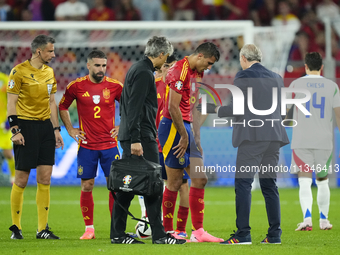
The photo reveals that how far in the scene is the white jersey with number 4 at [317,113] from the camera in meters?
6.99

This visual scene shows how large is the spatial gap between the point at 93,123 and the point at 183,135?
1341mm

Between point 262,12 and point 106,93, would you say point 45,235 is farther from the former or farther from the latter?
point 262,12

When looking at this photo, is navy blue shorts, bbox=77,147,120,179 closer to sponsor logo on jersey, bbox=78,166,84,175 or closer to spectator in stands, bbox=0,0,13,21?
sponsor logo on jersey, bbox=78,166,84,175

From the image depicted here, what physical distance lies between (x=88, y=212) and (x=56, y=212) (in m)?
2.45

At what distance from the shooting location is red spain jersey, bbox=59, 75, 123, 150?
6.63 m

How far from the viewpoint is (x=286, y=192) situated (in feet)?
38.5

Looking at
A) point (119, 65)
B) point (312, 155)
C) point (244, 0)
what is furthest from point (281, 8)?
point (312, 155)

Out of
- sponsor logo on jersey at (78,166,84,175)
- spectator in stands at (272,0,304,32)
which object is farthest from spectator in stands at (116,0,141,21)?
sponsor logo on jersey at (78,166,84,175)

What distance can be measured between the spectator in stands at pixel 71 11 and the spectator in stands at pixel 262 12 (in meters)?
4.97

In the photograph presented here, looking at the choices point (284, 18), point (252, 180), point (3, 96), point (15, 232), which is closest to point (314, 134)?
point (252, 180)

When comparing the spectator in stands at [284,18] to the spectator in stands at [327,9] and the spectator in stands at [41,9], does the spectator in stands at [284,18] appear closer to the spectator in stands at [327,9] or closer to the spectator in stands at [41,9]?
the spectator in stands at [327,9]

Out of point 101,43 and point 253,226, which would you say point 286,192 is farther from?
point 101,43

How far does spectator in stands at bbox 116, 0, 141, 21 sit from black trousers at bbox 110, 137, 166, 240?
10.4 metres

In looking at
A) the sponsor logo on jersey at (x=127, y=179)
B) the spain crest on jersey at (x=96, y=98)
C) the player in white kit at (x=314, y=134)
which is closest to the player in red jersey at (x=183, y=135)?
the sponsor logo on jersey at (x=127, y=179)
